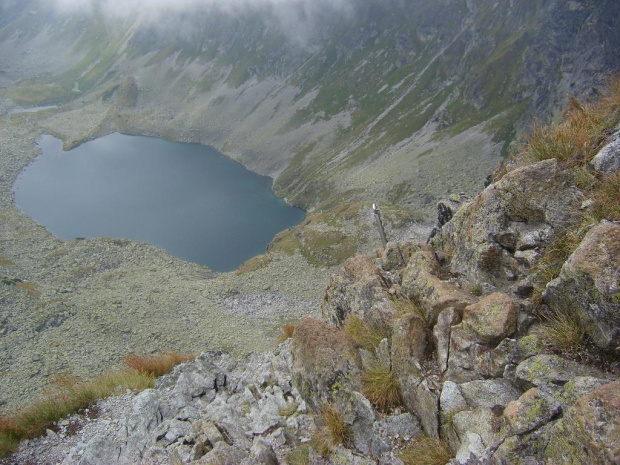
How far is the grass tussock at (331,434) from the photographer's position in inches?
379

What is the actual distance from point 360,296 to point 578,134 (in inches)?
325

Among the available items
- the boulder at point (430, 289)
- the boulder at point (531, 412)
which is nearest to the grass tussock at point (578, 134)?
the boulder at point (430, 289)

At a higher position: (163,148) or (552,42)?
(163,148)

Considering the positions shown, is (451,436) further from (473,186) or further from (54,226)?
(54,226)

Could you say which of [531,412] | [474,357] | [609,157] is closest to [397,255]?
[474,357]

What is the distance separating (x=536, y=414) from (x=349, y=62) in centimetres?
19225

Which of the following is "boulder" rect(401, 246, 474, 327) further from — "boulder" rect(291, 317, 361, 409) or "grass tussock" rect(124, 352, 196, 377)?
"grass tussock" rect(124, 352, 196, 377)

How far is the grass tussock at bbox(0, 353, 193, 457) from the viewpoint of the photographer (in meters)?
17.4

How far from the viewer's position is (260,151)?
15850 cm

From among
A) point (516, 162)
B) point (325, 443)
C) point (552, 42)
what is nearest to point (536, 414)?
point (325, 443)

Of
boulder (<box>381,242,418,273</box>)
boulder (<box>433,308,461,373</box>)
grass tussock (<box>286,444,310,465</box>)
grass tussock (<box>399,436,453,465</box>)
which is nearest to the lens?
grass tussock (<box>399,436,453,465</box>)

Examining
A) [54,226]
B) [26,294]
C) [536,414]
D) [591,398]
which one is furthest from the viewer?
[54,226]

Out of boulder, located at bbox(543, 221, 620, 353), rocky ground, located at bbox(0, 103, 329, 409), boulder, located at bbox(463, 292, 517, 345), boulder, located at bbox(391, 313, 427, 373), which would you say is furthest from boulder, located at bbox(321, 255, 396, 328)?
rocky ground, located at bbox(0, 103, 329, 409)

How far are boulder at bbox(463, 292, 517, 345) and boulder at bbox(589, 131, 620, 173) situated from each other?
13.2ft
